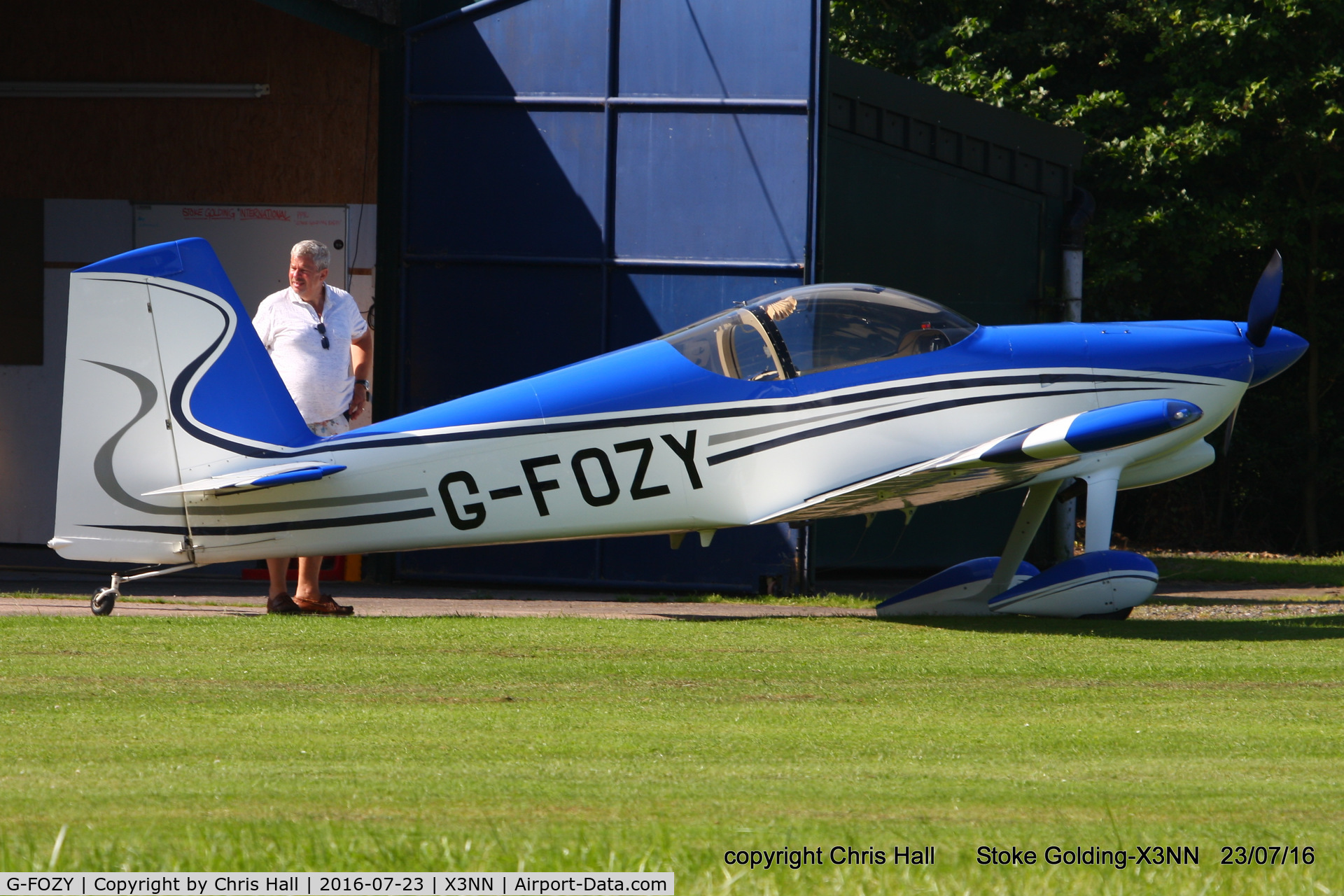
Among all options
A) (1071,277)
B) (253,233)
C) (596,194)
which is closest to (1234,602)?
(1071,277)

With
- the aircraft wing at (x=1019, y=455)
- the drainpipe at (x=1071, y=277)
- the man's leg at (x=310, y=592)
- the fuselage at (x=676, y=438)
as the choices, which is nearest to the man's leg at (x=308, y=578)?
the man's leg at (x=310, y=592)

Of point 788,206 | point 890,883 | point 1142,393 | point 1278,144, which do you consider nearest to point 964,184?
point 788,206

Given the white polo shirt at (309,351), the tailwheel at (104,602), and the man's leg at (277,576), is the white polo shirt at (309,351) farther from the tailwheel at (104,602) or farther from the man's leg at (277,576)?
the tailwheel at (104,602)

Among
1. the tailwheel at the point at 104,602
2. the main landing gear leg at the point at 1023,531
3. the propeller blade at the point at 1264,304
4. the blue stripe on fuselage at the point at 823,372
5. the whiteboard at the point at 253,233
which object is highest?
the whiteboard at the point at 253,233

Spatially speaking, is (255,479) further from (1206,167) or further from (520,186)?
(1206,167)

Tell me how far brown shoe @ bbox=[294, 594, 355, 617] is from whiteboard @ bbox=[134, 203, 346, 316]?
3594 mm

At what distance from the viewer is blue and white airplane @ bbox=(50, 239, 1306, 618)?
6.68 meters

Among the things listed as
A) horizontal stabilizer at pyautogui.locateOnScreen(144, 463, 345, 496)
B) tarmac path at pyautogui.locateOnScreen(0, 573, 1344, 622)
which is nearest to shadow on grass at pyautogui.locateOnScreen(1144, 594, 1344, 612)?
tarmac path at pyautogui.locateOnScreen(0, 573, 1344, 622)

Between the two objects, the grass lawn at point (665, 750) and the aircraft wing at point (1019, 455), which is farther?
the aircraft wing at point (1019, 455)

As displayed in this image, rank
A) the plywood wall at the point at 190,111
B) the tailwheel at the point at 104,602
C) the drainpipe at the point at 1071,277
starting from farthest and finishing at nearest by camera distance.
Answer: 1. the drainpipe at the point at 1071,277
2. the plywood wall at the point at 190,111
3. the tailwheel at the point at 104,602

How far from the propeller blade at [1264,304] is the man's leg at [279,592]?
574cm

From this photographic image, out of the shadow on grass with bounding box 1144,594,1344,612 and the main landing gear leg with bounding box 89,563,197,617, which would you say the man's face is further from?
the shadow on grass with bounding box 1144,594,1344,612

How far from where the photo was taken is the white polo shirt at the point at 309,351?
7.62 metres

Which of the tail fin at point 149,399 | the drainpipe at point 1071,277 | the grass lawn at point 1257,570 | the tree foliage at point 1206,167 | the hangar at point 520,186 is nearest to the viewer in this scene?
the tail fin at point 149,399
